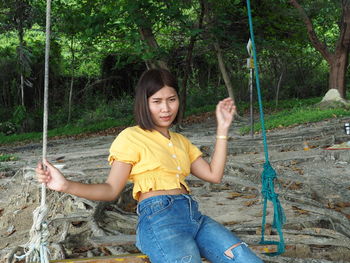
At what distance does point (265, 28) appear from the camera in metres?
11.9

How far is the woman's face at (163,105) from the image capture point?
6.20 ft

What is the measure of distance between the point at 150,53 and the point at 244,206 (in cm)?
531

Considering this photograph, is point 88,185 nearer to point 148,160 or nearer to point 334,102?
point 148,160

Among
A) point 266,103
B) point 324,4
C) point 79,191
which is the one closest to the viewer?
point 79,191

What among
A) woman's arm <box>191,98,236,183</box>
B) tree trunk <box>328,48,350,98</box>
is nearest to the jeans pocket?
woman's arm <box>191,98,236,183</box>

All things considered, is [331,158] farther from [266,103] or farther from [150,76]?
[266,103]

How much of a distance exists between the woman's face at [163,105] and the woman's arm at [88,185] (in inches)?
8.8

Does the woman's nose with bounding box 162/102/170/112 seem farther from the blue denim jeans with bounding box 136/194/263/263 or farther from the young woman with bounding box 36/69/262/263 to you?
the blue denim jeans with bounding box 136/194/263/263

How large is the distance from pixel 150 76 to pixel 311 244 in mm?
1227

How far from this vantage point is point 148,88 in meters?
1.88

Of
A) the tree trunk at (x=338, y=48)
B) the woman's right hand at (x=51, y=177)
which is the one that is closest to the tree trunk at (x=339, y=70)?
the tree trunk at (x=338, y=48)

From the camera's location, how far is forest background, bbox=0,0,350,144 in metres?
9.48

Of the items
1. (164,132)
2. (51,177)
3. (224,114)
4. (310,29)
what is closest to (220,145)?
(224,114)

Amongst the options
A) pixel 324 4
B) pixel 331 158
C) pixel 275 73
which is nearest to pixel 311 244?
pixel 331 158
